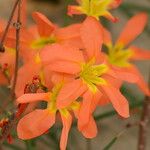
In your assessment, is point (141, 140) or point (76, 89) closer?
point (76, 89)

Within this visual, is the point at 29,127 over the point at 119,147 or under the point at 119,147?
over

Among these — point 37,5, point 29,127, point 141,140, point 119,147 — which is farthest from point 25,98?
point 37,5

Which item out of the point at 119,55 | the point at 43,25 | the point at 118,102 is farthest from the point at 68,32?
the point at 119,55

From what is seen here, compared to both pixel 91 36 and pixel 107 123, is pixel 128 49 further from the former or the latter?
pixel 107 123

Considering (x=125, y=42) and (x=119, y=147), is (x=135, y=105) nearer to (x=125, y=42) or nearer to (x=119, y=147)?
(x=125, y=42)

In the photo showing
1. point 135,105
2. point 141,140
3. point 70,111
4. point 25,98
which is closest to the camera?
point 25,98

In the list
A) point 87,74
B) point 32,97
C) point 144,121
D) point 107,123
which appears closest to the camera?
point 32,97
